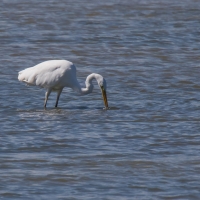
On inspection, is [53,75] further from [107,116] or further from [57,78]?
[107,116]

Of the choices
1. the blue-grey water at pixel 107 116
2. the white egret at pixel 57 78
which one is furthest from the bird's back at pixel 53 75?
the blue-grey water at pixel 107 116

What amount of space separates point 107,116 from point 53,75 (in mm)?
1362

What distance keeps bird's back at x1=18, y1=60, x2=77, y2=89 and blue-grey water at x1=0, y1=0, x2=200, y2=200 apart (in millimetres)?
387

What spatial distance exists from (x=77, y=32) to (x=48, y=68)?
31.7 feet

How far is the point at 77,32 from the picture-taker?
23.0m

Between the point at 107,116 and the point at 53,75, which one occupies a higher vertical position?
the point at 53,75

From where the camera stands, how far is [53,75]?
13.3m

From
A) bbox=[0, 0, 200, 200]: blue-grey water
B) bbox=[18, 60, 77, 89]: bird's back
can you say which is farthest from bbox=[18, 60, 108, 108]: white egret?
bbox=[0, 0, 200, 200]: blue-grey water

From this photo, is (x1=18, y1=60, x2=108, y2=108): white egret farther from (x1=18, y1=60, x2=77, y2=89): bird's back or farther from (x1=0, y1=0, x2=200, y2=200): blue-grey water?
(x1=0, y1=0, x2=200, y2=200): blue-grey water

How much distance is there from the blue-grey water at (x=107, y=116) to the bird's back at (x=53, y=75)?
0.39 m

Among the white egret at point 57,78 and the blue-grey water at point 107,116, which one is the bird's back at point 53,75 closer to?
the white egret at point 57,78

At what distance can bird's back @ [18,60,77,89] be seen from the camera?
1332cm

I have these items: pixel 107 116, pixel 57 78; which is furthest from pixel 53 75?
pixel 107 116

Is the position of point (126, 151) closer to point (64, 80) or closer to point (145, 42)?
point (64, 80)
